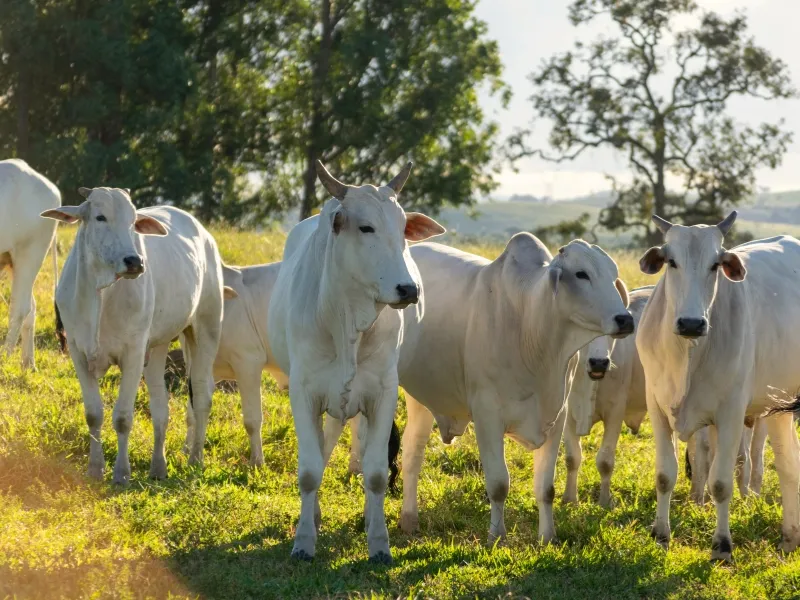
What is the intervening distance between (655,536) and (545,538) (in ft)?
2.77

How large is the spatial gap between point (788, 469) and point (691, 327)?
1.93 meters

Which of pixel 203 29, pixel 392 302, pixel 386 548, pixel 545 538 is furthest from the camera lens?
pixel 203 29

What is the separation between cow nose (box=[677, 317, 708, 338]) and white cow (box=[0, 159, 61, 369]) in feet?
23.8

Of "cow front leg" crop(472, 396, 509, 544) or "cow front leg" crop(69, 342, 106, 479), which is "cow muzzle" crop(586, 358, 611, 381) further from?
"cow front leg" crop(69, 342, 106, 479)

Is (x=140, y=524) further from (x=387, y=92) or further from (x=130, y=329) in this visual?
(x=387, y=92)

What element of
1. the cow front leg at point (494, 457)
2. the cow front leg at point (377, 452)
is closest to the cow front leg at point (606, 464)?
the cow front leg at point (494, 457)

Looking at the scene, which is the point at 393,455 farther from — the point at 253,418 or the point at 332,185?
the point at 332,185

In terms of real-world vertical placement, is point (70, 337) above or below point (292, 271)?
below

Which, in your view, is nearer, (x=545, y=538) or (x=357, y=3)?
(x=545, y=538)

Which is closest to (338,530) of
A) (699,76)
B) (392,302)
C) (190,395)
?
(392,302)

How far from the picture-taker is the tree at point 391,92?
112ft

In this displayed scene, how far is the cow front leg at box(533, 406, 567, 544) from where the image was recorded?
27.5 ft

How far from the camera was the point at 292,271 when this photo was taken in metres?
8.64

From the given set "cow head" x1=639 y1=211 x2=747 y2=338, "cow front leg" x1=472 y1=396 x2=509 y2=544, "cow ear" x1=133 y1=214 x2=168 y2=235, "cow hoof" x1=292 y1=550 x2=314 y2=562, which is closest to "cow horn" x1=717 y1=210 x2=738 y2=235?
"cow head" x1=639 y1=211 x2=747 y2=338
